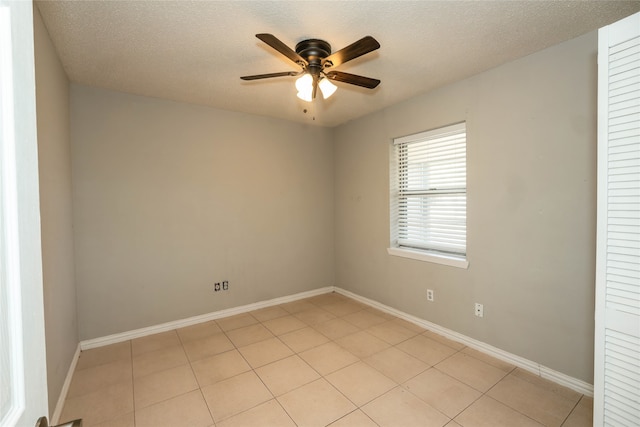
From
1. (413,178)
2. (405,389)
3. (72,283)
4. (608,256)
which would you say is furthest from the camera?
(413,178)

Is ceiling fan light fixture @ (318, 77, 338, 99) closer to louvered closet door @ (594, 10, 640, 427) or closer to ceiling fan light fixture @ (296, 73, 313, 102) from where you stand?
ceiling fan light fixture @ (296, 73, 313, 102)

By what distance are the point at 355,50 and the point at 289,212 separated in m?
2.54

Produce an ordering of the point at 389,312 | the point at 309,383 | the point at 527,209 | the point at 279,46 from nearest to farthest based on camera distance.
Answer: the point at 279,46
the point at 309,383
the point at 527,209
the point at 389,312

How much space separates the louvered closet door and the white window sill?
132 centimetres

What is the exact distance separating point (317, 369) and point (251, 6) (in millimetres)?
2593

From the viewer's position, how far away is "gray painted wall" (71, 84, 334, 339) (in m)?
2.79

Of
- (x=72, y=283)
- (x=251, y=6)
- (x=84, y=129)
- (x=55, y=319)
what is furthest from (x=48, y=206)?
(x=251, y=6)

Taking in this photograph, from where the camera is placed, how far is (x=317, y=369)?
7.85 ft

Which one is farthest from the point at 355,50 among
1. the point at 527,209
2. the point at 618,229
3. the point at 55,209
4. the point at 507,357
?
the point at 507,357

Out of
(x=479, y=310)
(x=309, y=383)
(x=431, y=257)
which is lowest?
(x=309, y=383)

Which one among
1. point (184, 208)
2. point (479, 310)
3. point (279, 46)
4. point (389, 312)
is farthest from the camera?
point (389, 312)

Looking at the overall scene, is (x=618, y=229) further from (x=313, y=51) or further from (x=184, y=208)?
(x=184, y=208)

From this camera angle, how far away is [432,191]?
122 inches

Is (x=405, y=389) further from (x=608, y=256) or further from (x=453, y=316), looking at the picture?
(x=608, y=256)
